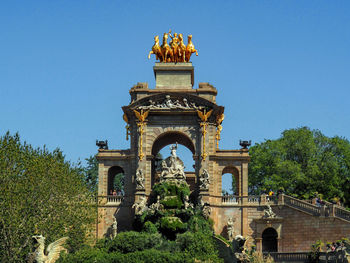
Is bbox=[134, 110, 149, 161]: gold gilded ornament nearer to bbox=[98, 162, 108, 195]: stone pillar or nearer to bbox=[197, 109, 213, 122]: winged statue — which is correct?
bbox=[98, 162, 108, 195]: stone pillar

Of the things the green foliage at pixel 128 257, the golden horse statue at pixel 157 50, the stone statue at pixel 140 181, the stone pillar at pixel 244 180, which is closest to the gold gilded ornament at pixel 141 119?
the stone statue at pixel 140 181

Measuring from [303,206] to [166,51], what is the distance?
19.2 meters

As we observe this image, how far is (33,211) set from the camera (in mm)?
53156

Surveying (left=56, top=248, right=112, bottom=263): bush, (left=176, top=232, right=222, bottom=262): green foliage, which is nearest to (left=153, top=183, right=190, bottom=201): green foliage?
(left=176, top=232, right=222, bottom=262): green foliage

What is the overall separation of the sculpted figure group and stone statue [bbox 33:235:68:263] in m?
26.4

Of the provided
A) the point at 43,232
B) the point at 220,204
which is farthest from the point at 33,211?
the point at 220,204

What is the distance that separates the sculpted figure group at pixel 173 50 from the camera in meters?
72.5

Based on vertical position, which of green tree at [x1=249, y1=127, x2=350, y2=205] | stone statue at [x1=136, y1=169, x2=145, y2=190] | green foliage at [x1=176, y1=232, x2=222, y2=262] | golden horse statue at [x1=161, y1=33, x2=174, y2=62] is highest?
golden horse statue at [x1=161, y1=33, x2=174, y2=62]

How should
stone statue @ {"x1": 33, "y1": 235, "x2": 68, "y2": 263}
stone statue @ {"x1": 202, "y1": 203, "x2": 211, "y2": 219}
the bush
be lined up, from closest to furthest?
stone statue @ {"x1": 33, "y1": 235, "x2": 68, "y2": 263} → the bush → stone statue @ {"x1": 202, "y1": 203, "x2": 211, "y2": 219}

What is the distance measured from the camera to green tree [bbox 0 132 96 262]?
5112 cm

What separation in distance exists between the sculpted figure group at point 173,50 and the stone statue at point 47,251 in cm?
2645

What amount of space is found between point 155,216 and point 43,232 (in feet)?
41.3

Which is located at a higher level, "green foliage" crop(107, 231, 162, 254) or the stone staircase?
the stone staircase

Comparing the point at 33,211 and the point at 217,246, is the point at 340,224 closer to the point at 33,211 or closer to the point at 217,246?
the point at 217,246
